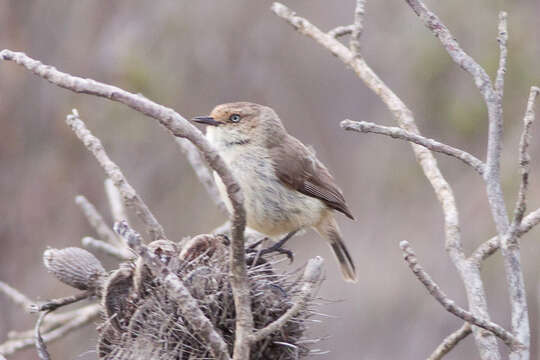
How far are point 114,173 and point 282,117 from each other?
644cm

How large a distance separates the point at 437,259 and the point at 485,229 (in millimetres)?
971

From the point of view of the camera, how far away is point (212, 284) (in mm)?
3406

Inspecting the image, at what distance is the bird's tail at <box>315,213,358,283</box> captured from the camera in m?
5.96

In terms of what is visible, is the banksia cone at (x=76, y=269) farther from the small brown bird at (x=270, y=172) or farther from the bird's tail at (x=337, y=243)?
the bird's tail at (x=337, y=243)

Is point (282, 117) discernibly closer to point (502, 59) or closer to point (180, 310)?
point (180, 310)

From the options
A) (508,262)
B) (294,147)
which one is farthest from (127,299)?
(294,147)

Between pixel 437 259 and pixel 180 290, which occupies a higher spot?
pixel 437 259

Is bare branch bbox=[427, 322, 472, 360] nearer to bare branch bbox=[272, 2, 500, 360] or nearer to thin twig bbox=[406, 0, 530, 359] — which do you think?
bare branch bbox=[272, 2, 500, 360]

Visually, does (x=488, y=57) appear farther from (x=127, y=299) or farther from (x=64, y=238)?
(x=127, y=299)

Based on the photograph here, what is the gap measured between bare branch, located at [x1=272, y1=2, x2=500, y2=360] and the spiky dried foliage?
0.67 metres

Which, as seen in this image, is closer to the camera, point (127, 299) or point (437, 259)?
point (127, 299)

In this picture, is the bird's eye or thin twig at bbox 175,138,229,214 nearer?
thin twig at bbox 175,138,229,214

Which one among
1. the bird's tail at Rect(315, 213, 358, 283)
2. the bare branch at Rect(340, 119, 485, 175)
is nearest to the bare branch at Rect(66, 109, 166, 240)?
the bare branch at Rect(340, 119, 485, 175)

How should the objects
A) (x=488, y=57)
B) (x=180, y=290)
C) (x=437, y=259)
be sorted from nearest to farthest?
(x=180, y=290), (x=488, y=57), (x=437, y=259)
